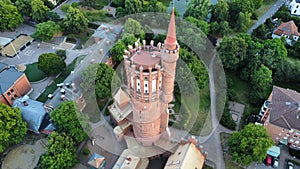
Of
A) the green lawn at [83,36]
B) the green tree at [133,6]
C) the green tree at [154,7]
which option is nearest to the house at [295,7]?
the green tree at [154,7]

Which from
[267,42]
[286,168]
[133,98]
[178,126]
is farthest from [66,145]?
[267,42]

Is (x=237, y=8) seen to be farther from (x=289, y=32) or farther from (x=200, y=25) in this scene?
(x=200, y=25)

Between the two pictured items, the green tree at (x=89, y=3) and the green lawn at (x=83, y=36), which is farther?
the green tree at (x=89, y=3)

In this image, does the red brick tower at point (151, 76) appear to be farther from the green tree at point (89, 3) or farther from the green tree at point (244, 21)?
the green tree at point (89, 3)

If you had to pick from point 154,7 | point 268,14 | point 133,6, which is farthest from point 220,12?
point 133,6

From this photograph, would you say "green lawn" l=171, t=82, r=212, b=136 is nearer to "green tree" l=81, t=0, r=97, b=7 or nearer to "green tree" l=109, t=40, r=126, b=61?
"green tree" l=109, t=40, r=126, b=61
